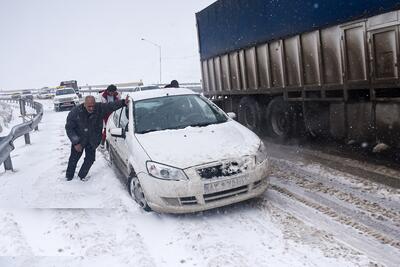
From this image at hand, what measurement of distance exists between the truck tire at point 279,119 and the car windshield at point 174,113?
3841 millimetres

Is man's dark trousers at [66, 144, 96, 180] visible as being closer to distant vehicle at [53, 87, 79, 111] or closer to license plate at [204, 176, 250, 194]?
license plate at [204, 176, 250, 194]

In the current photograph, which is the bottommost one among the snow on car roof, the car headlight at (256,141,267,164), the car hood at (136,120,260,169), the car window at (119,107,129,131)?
the car headlight at (256,141,267,164)

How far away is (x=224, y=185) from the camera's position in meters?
4.99

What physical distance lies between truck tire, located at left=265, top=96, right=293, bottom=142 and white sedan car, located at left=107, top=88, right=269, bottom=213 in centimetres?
414

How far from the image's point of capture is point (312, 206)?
530cm

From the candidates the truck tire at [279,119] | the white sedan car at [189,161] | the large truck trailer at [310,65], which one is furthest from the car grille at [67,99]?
the white sedan car at [189,161]

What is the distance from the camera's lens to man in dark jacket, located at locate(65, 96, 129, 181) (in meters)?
7.20

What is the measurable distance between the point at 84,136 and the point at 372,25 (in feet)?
17.4

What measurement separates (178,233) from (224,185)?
79 centimetres

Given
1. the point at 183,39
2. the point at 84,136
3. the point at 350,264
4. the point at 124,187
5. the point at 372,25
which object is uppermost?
the point at 183,39

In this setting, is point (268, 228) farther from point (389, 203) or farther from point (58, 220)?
point (58, 220)

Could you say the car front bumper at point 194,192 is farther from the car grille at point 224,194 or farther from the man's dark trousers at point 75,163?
the man's dark trousers at point 75,163

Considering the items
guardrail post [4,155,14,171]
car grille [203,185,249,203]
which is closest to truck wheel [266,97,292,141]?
car grille [203,185,249,203]

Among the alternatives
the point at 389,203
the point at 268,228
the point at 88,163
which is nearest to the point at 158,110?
the point at 88,163
